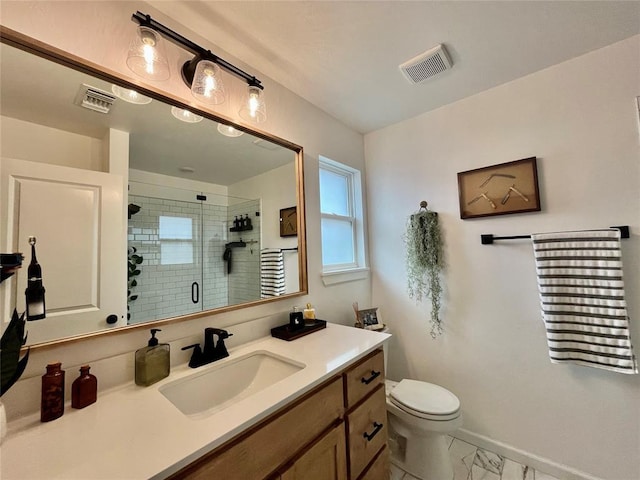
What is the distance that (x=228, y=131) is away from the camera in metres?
1.37

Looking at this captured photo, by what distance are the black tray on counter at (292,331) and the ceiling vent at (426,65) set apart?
1602 mm

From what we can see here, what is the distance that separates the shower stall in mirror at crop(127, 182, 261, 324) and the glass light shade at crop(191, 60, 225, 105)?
0.45 m

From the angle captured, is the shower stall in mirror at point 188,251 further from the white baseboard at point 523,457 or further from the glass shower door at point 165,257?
the white baseboard at point 523,457

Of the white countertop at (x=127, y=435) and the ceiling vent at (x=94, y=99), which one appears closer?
the white countertop at (x=127, y=435)

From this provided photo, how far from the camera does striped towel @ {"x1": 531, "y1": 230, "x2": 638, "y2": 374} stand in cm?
130

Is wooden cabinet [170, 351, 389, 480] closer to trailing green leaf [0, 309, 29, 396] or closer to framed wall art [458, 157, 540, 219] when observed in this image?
trailing green leaf [0, 309, 29, 396]

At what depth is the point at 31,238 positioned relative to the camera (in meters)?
0.80

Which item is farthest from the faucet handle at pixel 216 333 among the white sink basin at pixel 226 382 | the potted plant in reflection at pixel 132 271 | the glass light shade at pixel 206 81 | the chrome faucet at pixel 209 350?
the glass light shade at pixel 206 81

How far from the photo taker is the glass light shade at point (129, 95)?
99 cm

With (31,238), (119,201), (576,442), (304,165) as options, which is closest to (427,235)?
(304,165)

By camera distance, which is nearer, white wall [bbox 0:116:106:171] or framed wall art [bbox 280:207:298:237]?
white wall [bbox 0:116:106:171]

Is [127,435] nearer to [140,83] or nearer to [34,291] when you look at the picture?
[34,291]

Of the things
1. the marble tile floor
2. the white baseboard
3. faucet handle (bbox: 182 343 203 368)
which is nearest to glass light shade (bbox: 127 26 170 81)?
faucet handle (bbox: 182 343 203 368)

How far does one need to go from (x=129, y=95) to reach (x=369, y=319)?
75.4 inches
